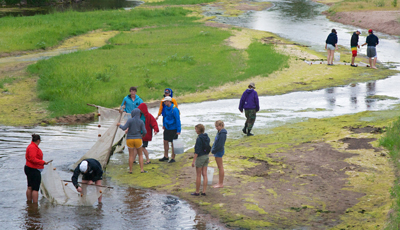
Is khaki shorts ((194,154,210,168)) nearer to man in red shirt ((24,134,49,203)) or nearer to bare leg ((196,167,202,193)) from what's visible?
bare leg ((196,167,202,193))

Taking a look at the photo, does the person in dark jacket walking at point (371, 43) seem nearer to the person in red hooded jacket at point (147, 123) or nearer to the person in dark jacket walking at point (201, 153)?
the person in red hooded jacket at point (147, 123)

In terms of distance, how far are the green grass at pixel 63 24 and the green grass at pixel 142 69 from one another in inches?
218

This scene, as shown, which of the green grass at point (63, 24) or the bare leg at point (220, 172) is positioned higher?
the green grass at point (63, 24)

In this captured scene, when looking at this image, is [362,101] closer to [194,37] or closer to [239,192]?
[239,192]

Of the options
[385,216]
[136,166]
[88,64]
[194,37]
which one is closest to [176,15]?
[194,37]

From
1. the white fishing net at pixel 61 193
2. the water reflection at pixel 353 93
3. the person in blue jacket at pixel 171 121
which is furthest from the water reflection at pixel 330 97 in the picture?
the white fishing net at pixel 61 193

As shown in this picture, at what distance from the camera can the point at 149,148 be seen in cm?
1277

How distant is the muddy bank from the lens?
40938 mm

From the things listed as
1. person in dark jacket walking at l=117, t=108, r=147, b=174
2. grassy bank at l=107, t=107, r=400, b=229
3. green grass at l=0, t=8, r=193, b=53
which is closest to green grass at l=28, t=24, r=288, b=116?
green grass at l=0, t=8, r=193, b=53

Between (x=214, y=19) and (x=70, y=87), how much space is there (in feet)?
111

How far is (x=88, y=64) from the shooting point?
2347 centimetres

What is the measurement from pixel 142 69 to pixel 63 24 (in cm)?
1833

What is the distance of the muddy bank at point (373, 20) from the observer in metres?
40.9

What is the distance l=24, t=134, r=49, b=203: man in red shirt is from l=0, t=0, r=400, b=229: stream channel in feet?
0.88
